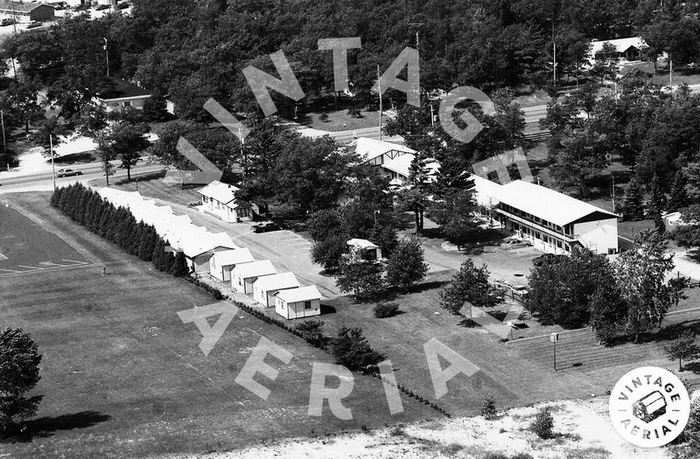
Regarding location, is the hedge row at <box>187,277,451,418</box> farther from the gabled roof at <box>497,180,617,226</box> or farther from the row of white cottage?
the gabled roof at <box>497,180,617,226</box>

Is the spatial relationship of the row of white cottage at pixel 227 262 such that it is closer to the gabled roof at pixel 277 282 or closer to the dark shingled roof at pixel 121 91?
the gabled roof at pixel 277 282

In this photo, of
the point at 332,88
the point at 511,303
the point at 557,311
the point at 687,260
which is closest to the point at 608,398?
the point at 557,311

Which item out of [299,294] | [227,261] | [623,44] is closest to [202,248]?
[227,261]

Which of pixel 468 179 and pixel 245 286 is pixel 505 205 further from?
pixel 245 286

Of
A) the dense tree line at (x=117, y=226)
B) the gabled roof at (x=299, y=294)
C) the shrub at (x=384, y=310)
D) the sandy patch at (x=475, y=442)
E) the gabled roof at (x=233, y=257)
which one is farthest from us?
the dense tree line at (x=117, y=226)

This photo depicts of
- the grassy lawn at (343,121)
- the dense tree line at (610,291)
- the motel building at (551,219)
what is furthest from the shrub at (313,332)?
the grassy lawn at (343,121)

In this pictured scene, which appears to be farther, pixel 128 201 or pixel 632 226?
pixel 128 201

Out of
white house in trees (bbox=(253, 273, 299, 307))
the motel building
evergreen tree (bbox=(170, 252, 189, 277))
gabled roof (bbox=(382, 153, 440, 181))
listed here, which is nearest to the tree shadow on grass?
white house in trees (bbox=(253, 273, 299, 307))
